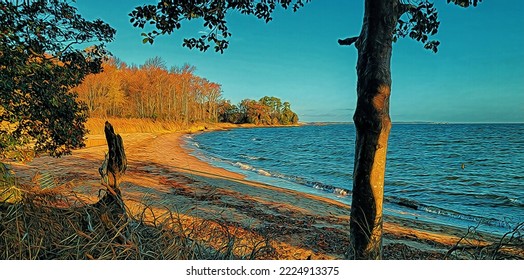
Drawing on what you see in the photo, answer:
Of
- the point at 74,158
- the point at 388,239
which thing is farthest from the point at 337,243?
the point at 74,158

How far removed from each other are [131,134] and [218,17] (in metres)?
3.37

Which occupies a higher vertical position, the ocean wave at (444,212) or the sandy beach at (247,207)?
the sandy beach at (247,207)

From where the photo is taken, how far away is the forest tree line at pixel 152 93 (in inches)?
120

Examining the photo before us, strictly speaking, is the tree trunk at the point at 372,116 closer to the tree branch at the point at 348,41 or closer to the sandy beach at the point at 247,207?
the tree branch at the point at 348,41

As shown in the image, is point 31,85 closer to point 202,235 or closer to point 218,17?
point 218,17

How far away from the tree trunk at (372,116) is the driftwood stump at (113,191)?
3.74 feet

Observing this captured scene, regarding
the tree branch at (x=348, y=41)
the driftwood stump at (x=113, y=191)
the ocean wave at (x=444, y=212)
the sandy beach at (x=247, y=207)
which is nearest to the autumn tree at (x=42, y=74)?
the sandy beach at (x=247, y=207)

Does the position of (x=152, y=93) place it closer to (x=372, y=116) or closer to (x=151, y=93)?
(x=151, y=93)

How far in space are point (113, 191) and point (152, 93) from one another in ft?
10.0

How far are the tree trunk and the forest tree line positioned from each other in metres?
1.98

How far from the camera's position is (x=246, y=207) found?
15.0 feet

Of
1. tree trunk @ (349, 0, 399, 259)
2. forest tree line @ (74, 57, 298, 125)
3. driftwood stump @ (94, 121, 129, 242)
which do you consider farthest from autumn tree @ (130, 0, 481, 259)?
forest tree line @ (74, 57, 298, 125)

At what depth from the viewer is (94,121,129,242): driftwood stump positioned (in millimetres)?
1392

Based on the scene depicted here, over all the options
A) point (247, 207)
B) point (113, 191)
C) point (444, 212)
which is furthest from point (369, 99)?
point (444, 212)
